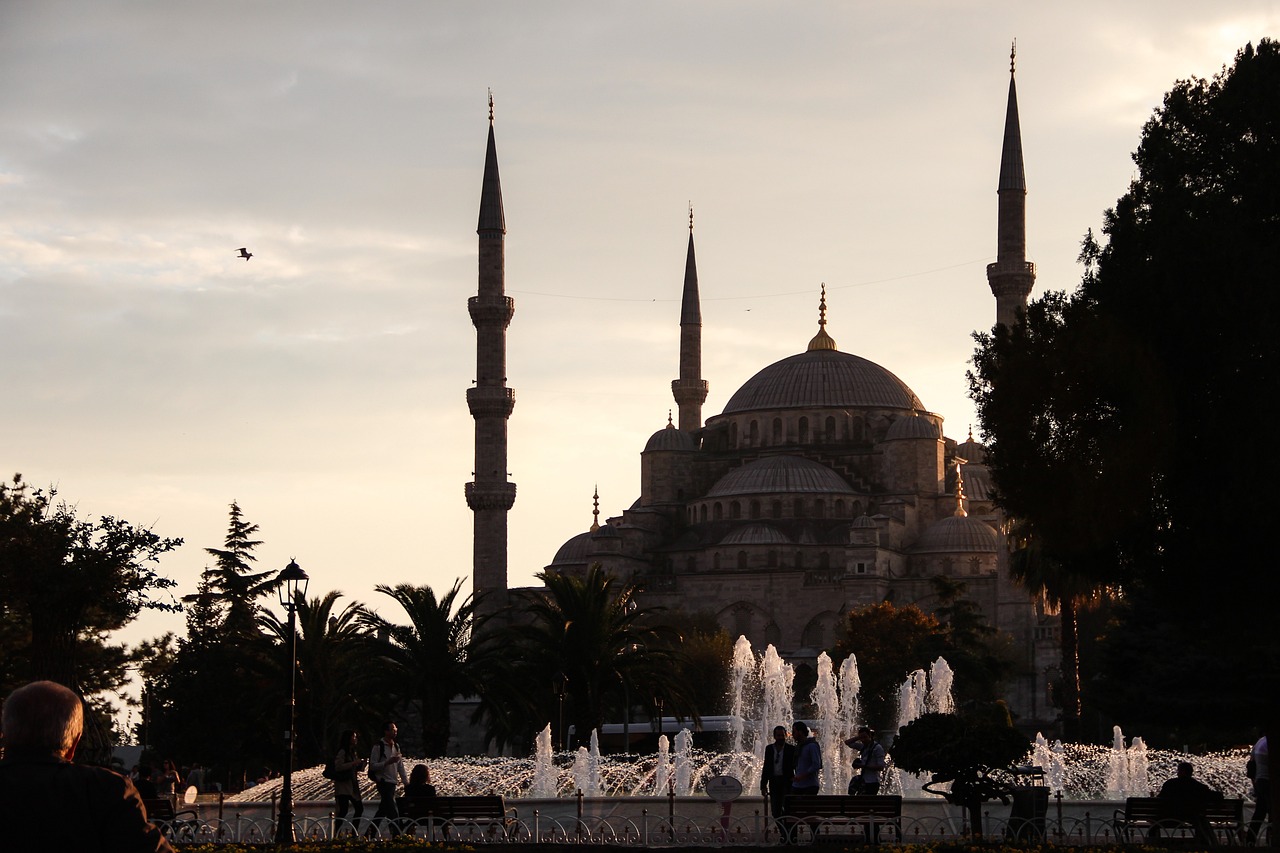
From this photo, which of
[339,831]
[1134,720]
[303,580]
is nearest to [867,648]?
[1134,720]

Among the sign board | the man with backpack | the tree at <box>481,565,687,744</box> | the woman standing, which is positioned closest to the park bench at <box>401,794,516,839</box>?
the man with backpack

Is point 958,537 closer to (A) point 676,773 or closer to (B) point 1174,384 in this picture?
(A) point 676,773

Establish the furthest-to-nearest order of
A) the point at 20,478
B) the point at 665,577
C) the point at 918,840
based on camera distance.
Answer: the point at 665,577
the point at 20,478
the point at 918,840

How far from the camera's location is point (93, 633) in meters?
37.2

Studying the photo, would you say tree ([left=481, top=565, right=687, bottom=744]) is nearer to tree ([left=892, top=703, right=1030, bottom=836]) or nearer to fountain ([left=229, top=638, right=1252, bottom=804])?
fountain ([left=229, top=638, right=1252, bottom=804])

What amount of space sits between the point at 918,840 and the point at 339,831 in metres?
4.61

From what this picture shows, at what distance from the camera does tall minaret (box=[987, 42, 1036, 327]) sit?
54.1 metres

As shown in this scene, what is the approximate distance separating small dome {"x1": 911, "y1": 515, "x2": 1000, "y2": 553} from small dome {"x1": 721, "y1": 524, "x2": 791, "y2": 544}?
483cm

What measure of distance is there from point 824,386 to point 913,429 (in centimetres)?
654

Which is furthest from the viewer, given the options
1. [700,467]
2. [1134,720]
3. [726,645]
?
[700,467]

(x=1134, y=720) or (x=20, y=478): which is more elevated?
(x=20, y=478)

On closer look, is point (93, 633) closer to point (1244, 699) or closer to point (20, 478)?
point (20, 478)

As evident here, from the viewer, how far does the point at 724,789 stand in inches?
683

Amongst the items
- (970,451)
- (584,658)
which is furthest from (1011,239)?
(584,658)
